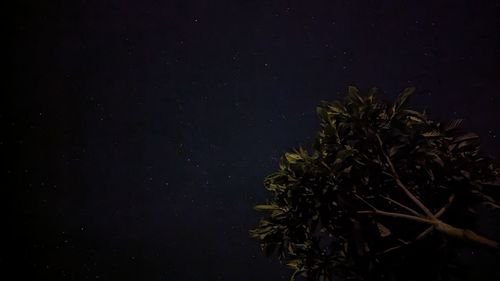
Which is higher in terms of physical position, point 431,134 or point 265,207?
point 431,134

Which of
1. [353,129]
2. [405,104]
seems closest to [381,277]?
[353,129]

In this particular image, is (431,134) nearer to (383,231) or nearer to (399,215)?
(399,215)

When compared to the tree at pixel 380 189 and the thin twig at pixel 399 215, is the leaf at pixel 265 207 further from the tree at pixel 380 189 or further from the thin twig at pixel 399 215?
the thin twig at pixel 399 215

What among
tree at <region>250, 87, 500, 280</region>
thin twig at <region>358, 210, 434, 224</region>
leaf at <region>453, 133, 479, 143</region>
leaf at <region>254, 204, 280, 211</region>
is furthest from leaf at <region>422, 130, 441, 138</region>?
leaf at <region>254, 204, 280, 211</region>

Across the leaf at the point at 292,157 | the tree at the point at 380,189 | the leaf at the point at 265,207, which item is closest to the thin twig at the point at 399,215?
the tree at the point at 380,189

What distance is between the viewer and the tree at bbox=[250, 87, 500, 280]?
2.61 m

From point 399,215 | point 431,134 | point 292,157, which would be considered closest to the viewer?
point 399,215

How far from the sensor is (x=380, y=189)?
2.82 metres

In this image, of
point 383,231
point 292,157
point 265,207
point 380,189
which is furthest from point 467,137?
point 265,207

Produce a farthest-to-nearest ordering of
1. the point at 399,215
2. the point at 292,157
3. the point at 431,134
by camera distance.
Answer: the point at 292,157
the point at 431,134
the point at 399,215

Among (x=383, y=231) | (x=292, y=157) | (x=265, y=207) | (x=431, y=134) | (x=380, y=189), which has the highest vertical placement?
(x=292, y=157)

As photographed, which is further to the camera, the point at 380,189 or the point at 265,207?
the point at 265,207

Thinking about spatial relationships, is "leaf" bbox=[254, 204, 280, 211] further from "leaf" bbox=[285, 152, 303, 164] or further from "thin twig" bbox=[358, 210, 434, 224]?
"thin twig" bbox=[358, 210, 434, 224]

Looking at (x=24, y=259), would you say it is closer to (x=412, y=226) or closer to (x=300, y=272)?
(x=300, y=272)
